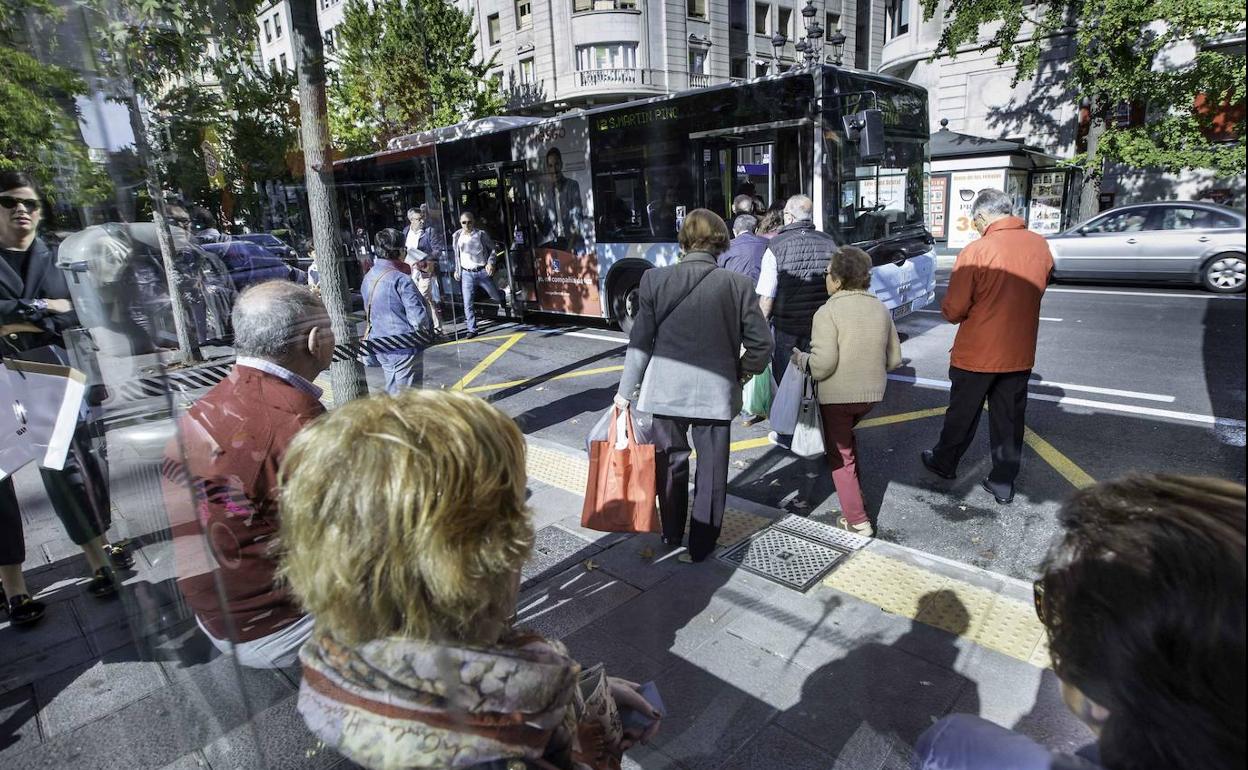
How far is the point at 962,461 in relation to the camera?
5016 millimetres

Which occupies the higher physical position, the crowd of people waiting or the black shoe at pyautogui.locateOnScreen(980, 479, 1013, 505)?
the crowd of people waiting

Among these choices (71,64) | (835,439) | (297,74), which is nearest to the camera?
(71,64)

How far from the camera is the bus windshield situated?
757cm

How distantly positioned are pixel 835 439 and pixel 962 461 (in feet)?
5.81

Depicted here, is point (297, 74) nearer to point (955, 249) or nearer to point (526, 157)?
point (526, 157)

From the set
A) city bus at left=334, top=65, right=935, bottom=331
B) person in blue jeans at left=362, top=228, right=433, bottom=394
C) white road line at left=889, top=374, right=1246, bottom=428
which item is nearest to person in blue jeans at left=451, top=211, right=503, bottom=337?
city bus at left=334, top=65, right=935, bottom=331

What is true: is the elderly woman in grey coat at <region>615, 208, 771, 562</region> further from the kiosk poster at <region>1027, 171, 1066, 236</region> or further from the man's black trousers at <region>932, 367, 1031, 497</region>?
the kiosk poster at <region>1027, 171, 1066, 236</region>

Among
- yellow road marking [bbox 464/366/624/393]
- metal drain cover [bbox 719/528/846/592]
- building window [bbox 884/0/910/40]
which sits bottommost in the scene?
metal drain cover [bbox 719/528/846/592]

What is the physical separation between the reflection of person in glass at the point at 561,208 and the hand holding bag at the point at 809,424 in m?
6.80

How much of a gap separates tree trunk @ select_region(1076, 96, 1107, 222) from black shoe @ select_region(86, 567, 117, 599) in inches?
662

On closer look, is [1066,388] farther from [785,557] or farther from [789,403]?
[785,557]

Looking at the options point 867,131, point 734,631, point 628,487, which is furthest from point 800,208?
point 734,631

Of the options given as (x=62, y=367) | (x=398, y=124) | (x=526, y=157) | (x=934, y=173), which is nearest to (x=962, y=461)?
(x=62, y=367)

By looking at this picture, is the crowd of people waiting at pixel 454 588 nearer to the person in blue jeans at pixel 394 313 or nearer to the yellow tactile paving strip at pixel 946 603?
the yellow tactile paving strip at pixel 946 603
